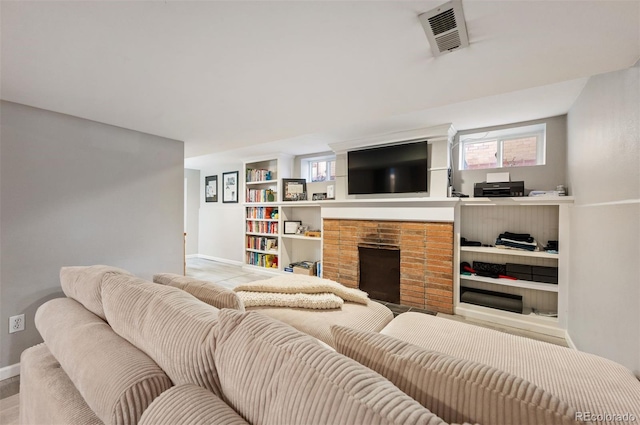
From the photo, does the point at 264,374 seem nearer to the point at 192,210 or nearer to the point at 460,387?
the point at 460,387

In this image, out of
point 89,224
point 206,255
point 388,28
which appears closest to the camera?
point 388,28

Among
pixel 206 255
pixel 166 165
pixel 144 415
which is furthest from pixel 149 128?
pixel 206 255

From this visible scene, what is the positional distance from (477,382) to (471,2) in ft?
4.34

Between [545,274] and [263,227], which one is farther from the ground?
[263,227]

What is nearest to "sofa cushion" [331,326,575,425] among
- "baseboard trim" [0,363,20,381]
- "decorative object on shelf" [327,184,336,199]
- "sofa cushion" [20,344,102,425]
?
"sofa cushion" [20,344,102,425]

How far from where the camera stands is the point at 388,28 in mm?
1181

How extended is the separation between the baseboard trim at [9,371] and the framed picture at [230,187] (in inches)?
169

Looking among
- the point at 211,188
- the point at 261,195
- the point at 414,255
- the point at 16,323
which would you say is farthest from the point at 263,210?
the point at 16,323

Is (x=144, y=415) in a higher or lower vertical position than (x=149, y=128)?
lower

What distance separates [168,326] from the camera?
2.64 ft

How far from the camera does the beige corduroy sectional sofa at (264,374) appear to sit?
1.64 feet

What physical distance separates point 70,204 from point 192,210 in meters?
4.54

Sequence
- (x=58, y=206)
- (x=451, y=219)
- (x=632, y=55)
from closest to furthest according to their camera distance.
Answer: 1. (x=632, y=55)
2. (x=58, y=206)
3. (x=451, y=219)

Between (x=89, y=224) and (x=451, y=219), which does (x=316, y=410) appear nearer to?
(x=89, y=224)
